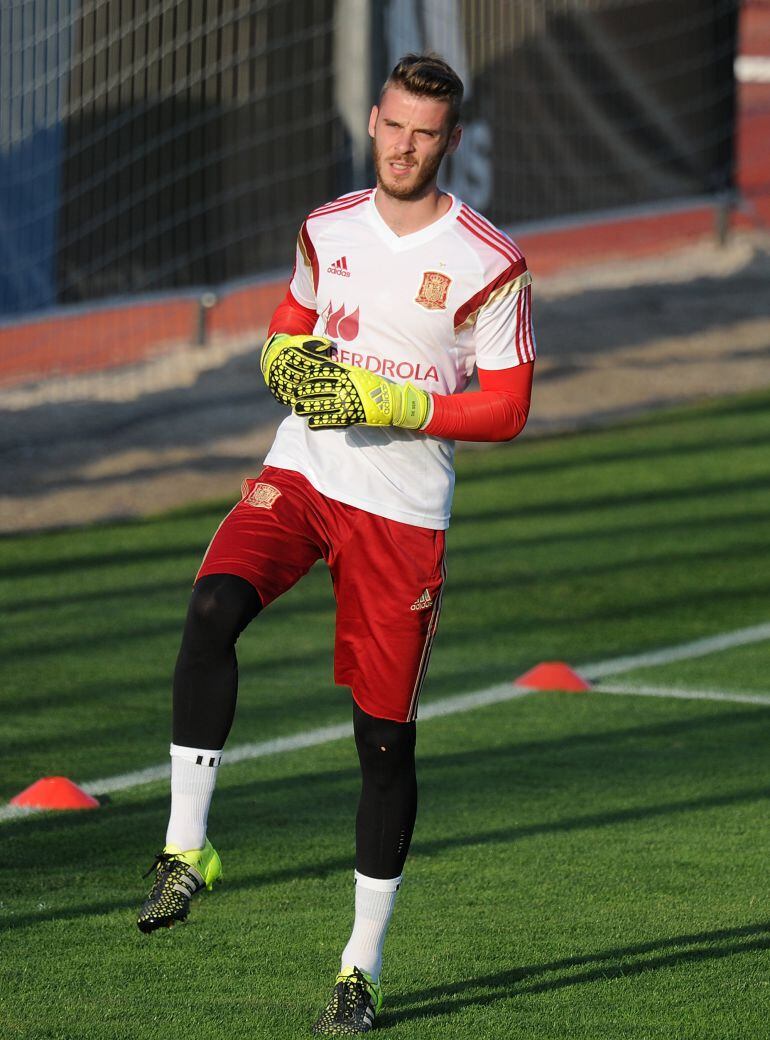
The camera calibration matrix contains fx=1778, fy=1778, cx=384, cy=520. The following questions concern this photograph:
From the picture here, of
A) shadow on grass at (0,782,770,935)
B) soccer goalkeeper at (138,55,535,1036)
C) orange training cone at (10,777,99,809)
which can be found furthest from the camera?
orange training cone at (10,777,99,809)

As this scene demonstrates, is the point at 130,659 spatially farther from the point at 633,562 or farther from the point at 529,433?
the point at 529,433

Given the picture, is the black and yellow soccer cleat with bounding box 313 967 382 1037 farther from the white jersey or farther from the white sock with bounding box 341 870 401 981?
the white jersey

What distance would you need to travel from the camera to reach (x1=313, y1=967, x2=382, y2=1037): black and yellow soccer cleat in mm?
3561

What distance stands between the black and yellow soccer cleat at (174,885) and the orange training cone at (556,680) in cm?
317

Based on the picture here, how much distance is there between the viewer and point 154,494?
10320mm

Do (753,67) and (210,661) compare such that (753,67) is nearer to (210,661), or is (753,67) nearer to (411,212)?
(411,212)

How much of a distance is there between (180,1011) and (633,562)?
18.6ft

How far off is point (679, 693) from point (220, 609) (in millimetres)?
3482

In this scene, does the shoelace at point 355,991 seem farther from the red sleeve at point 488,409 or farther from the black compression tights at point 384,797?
the red sleeve at point 488,409

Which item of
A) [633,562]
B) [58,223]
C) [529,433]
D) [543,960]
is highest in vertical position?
[543,960]

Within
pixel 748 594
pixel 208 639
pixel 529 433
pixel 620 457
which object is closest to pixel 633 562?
pixel 748 594

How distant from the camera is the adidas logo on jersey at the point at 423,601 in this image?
149 inches

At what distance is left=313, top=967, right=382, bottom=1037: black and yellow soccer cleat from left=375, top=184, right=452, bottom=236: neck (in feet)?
5.14

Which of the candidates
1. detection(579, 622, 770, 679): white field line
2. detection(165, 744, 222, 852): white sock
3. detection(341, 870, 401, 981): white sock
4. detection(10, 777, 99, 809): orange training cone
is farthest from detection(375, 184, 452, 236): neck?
detection(579, 622, 770, 679): white field line
